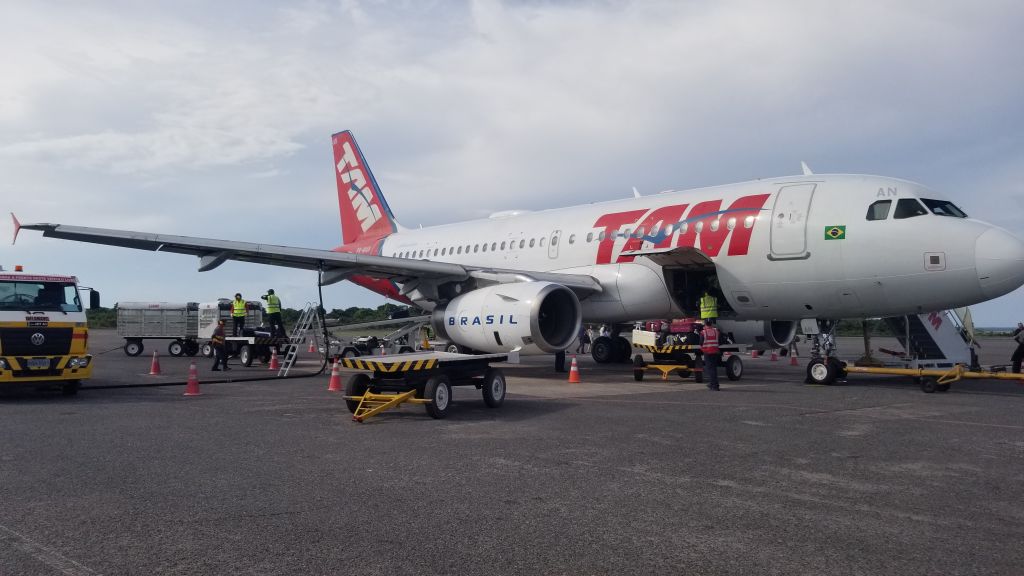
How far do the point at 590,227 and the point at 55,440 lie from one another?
38.9ft

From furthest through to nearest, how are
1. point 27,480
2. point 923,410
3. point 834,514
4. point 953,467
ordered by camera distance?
point 923,410, point 953,467, point 27,480, point 834,514

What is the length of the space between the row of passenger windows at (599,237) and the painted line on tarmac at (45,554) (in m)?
12.3

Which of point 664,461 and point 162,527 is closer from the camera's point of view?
point 162,527

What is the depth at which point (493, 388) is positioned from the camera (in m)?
10.5

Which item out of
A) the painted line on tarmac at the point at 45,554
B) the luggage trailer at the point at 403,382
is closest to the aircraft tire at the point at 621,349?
the luggage trailer at the point at 403,382

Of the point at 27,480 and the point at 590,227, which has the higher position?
the point at 590,227

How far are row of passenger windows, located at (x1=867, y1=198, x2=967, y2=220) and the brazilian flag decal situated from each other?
0.47m

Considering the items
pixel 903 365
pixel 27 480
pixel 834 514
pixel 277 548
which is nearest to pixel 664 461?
pixel 834 514

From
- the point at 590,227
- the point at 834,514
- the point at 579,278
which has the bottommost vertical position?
the point at 834,514

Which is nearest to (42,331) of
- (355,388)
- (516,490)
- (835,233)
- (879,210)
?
(355,388)

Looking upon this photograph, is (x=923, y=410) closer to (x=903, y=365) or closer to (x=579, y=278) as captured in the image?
(x=903, y=365)

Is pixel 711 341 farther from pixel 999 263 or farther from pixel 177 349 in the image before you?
pixel 177 349

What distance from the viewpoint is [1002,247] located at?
1154cm

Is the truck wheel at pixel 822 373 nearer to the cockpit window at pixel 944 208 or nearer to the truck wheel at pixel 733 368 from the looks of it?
the truck wheel at pixel 733 368
